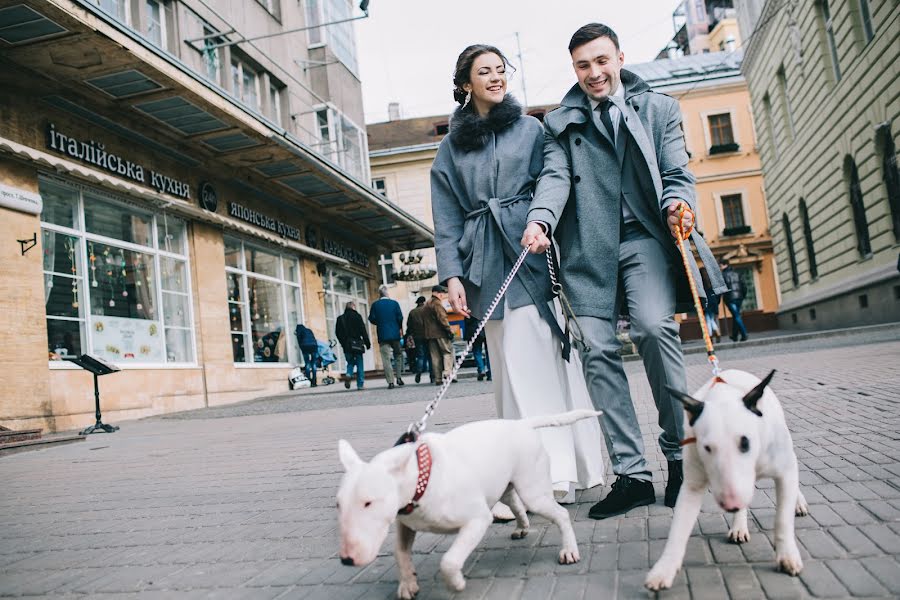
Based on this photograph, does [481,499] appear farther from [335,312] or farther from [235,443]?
[335,312]

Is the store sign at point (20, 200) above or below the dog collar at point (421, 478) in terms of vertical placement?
above

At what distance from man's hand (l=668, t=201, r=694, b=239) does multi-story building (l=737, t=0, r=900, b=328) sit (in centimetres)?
1527

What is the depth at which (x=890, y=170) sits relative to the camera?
17391mm

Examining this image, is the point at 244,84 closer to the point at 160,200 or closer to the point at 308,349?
the point at 160,200

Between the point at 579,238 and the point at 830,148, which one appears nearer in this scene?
the point at 579,238

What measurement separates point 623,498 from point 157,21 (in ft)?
52.0

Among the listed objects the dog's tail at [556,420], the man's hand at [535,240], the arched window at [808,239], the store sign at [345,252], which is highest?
the store sign at [345,252]

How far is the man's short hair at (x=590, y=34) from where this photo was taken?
3.67 meters

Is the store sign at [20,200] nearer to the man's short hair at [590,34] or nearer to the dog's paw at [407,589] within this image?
the man's short hair at [590,34]

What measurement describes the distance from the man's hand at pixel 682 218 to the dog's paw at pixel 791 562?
4.75ft

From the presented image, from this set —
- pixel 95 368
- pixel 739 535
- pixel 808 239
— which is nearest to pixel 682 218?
pixel 739 535

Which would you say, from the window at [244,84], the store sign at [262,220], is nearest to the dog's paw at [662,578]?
the store sign at [262,220]

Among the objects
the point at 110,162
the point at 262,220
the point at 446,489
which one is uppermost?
the point at 110,162

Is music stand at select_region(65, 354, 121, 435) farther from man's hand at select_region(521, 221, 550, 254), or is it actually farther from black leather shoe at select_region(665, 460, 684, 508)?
black leather shoe at select_region(665, 460, 684, 508)
